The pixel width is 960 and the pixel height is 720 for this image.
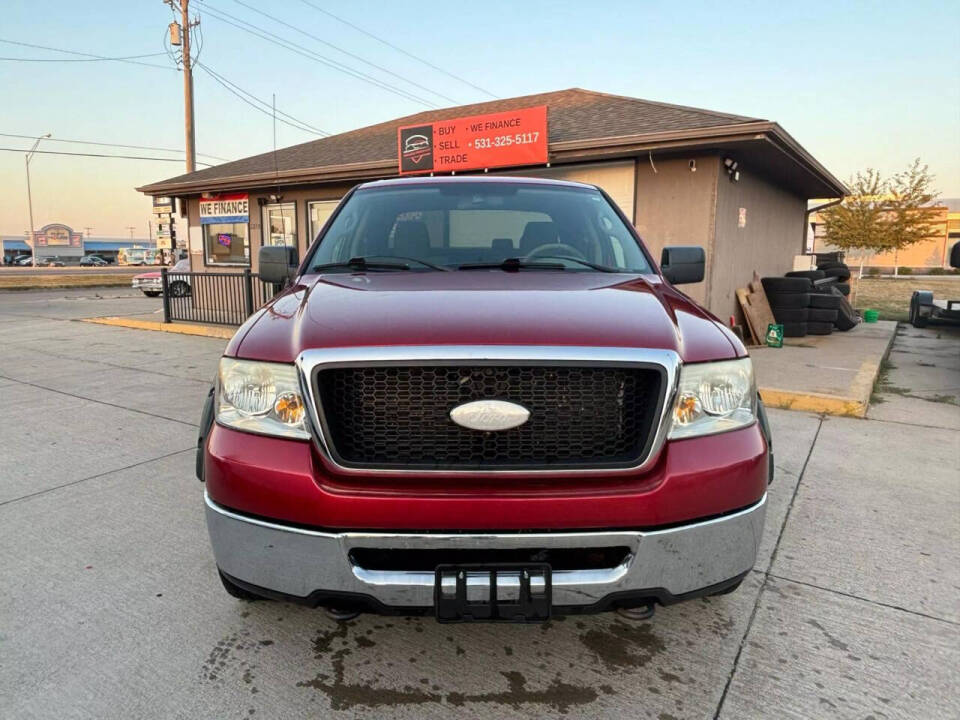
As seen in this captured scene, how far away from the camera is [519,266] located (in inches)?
112

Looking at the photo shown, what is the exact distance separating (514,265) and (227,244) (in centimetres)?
1334

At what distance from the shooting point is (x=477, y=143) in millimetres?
10125

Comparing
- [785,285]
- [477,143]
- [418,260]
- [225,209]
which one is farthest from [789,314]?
[225,209]

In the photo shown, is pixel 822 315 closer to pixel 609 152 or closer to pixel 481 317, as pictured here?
pixel 609 152

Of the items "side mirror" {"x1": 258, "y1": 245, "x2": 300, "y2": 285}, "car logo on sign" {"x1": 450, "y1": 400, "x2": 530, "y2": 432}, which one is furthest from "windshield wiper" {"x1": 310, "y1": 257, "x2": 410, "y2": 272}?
"car logo on sign" {"x1": 450, "y1": 400, "x2": 530, "y2": 432}

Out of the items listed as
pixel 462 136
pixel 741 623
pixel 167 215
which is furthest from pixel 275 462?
pixel 167 215

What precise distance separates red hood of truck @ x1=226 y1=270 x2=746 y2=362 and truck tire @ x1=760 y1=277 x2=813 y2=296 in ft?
29.9

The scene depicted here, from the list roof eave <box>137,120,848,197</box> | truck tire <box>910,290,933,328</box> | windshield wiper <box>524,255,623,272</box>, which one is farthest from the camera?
truck tire <box>910,290,933,328</box>

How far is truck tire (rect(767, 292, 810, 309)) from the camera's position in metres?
10.4

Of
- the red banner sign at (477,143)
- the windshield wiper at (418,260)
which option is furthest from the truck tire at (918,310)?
the windshield wiper at (418,260)

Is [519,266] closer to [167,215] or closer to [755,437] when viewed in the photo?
[755,437]

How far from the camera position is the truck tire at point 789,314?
10.4 m

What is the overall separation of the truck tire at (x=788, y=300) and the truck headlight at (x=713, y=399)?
31.1 feet

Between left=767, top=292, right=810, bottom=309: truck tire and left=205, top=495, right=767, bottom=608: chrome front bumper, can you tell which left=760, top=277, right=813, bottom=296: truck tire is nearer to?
left=767, top=292, right=810, bottom=309: truck tire
